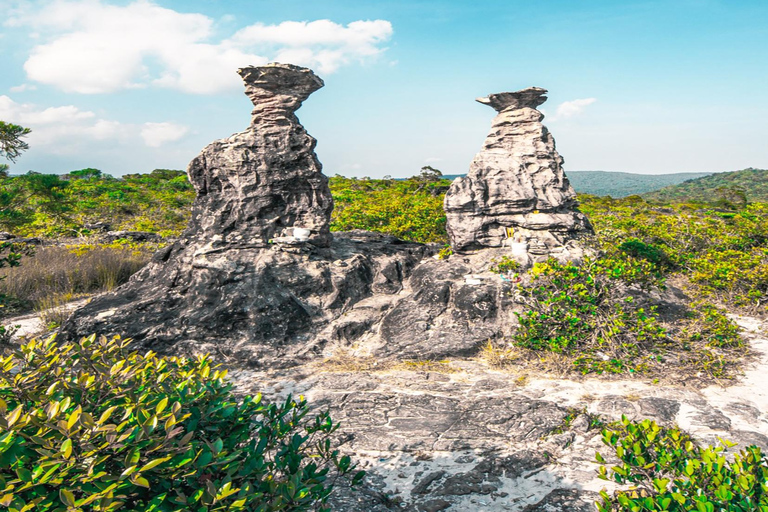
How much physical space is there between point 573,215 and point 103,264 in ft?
35.9

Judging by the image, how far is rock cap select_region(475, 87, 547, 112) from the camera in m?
8.73

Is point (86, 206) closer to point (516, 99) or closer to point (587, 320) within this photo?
point (516, 99)

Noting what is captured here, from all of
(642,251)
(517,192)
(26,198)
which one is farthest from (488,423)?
(26,198)

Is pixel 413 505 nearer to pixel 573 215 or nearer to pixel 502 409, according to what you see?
pixel 502 409

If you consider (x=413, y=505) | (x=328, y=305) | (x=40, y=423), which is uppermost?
(x=40, y=423)

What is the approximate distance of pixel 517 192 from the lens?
8703 millimetres

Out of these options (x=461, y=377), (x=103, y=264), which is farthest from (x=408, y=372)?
(x=103, y=264)

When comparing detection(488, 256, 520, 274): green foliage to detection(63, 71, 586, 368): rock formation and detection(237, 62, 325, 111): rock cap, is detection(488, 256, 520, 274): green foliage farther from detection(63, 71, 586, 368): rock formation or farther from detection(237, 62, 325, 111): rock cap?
detection(237, 62, 325, 111): rock cap

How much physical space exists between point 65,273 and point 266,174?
6009mm

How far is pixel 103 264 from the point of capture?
11422 mm

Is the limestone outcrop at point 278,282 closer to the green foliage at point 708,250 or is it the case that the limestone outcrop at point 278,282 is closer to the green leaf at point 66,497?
the green foliage at point 708,250

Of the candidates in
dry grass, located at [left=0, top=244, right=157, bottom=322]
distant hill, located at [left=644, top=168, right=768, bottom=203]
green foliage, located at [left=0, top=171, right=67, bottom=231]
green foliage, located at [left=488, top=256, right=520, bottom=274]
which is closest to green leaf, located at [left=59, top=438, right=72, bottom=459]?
green foliage, located at [left=488, top=256, right=520, bottom=274]

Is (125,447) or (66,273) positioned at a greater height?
(125,447)

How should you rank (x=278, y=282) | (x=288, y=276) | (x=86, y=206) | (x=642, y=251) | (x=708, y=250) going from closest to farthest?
(x=278, y=282) → (x=288, y=276) → (x=642, y=251) → (x=708, y=250) → (x=86, y=206)
